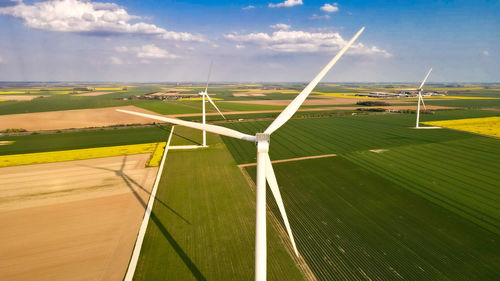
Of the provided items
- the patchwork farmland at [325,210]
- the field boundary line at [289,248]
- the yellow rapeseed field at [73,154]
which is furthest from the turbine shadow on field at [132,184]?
the field boundary line at [289,248]

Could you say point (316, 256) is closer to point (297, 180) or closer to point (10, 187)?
point (297, 180)

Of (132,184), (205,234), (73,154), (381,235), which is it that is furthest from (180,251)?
(73,154)

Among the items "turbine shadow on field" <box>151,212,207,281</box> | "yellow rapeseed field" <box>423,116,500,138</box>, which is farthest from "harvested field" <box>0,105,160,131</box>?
"yellow rapeseed field" <box>423,116,500,138</box>

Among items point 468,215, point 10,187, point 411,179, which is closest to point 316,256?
point 468,215

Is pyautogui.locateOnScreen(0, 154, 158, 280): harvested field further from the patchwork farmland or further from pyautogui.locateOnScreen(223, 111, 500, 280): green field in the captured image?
pyautogui.locateOnScreen(223, 111, 500, 280): green field

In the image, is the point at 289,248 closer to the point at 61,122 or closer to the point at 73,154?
the point at 73,154

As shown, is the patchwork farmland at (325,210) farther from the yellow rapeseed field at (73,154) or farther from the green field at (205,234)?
the yellow rapeseed field at (73,154)
